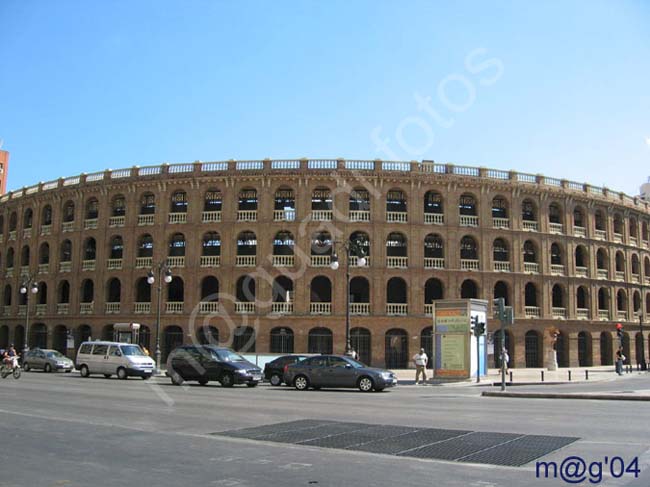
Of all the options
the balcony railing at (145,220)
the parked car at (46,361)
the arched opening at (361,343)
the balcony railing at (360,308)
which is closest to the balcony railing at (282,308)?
the balcony railing at (360,308)

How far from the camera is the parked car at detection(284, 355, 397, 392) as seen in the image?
80.6ft

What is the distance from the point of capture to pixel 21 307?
52469 millimetres

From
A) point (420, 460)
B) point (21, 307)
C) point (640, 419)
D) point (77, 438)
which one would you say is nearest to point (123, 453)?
point (77, 438)

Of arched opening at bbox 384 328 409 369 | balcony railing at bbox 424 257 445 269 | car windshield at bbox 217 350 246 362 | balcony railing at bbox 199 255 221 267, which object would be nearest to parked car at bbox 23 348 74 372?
balcony railing at bbox 199 255 221 267

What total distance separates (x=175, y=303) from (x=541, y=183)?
96.5 feet

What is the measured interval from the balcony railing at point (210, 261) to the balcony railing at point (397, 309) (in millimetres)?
12797

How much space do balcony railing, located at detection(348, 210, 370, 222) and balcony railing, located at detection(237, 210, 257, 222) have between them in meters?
7.05

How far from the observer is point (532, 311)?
4656cm

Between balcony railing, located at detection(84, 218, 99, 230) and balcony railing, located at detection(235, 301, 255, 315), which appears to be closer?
balcony railing, located at detection(235, 301, 255, 315)

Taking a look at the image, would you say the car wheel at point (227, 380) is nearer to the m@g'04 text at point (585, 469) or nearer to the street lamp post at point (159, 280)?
the street lamp post at point (159, 280)

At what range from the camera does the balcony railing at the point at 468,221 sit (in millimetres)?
45594

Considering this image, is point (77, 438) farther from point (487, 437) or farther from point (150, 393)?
point (150, 393)

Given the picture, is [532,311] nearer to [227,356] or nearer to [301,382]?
[301,382]

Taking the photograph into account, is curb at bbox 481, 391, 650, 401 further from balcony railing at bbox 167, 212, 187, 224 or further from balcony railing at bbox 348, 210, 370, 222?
balcony railing at bbox 167, 212, 187, 224
